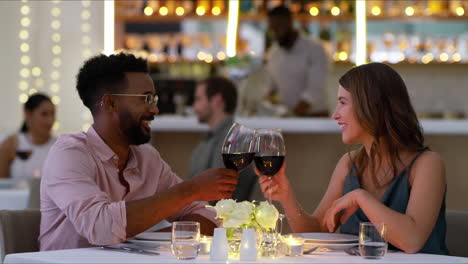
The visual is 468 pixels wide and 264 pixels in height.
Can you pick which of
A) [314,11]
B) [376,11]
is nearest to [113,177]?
[314,11]

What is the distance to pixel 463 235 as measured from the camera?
2.42 m

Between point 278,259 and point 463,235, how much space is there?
87cm

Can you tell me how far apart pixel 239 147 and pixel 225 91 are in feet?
8.65

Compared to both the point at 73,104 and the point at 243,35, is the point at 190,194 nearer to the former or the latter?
the point at 73,104

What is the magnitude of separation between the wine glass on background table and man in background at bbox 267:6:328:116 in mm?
Result: 3706

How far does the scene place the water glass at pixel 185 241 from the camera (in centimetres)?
176

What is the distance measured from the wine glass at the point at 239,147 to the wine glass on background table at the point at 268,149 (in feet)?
0.07

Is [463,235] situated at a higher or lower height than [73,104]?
lower

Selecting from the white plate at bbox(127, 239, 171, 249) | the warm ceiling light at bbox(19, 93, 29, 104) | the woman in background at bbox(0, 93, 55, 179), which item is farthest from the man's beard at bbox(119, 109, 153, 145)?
the warm ceiling light at bbox(19, 93, 29, 104)

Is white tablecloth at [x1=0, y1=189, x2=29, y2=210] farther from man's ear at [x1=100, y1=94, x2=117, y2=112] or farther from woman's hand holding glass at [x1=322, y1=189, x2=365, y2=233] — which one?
woman's hand holding glass at [x1=322, y1=189, x2=365, y2=233]

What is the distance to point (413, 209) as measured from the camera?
6.94 ft

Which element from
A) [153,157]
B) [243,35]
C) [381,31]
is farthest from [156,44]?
[153,157]

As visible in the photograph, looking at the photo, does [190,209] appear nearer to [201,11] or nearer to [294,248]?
[294,248]

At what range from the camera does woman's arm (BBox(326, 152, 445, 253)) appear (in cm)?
204
